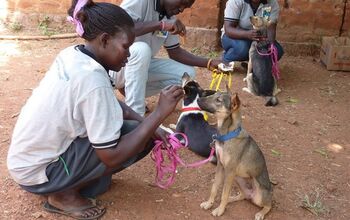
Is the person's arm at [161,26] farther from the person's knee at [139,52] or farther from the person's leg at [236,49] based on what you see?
the person's leg at [236,49]

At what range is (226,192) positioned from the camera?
Result: 3.46 metres

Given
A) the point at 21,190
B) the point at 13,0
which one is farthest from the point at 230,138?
the point at 13,0

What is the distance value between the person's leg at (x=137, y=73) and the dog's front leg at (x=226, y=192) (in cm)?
136

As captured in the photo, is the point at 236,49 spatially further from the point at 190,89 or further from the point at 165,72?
the point at 190,89

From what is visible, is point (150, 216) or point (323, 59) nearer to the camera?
point (150, 216)

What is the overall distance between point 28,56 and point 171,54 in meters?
2.76

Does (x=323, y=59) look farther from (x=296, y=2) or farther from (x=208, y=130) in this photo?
(x=208, y=130)

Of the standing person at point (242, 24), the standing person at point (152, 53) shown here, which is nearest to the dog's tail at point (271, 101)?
the standing person at point (242, 24)

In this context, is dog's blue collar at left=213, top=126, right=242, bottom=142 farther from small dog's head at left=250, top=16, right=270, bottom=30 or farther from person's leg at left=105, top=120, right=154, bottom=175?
small dog's head at left=250, top=16, right=270, bottom=30

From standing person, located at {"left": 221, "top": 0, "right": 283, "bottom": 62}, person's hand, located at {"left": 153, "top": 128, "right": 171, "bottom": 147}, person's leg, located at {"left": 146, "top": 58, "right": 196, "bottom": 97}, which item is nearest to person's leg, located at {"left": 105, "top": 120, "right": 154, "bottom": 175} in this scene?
person's hand, located at {"left": 153, "top": 128, "right": 171, "bottom": 147}

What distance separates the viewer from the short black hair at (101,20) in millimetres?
2795

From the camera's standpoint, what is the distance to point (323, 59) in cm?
739

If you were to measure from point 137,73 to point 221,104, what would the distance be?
1.21 meters

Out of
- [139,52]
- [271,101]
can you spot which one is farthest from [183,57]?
[271,101]
